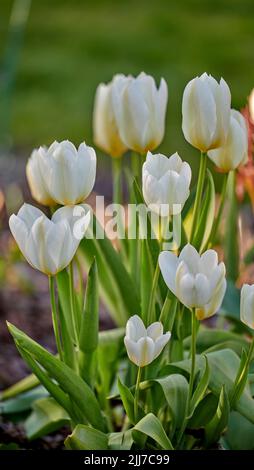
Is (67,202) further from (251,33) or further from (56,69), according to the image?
(251,33)

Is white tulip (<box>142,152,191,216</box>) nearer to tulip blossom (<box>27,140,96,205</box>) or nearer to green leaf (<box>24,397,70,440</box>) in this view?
tulip blossom (<box>27,140,96,205</box>)

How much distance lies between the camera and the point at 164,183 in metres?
1.08

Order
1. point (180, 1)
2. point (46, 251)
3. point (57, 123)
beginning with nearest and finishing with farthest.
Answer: point (46, 251)
point (57, 123)
point (180, 1)

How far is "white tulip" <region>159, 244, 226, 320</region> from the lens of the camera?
103 centimetres

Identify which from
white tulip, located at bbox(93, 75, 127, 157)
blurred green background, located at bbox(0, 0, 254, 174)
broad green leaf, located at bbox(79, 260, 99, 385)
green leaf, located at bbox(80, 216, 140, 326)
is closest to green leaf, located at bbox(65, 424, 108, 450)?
broad green leaf, located at bbox(79, 260, 99, 385)

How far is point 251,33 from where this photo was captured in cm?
573

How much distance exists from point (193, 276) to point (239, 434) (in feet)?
1.33

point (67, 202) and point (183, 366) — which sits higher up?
point (67, 202)

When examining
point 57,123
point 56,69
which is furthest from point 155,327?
point 56,69

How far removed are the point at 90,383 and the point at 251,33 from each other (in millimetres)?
4723

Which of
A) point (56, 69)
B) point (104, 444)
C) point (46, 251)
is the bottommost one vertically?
point (104, 444)

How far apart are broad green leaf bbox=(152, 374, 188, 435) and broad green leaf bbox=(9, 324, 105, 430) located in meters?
0.11

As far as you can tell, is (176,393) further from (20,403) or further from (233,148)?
(20,403)

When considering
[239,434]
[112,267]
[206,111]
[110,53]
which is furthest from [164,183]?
[110,53]
